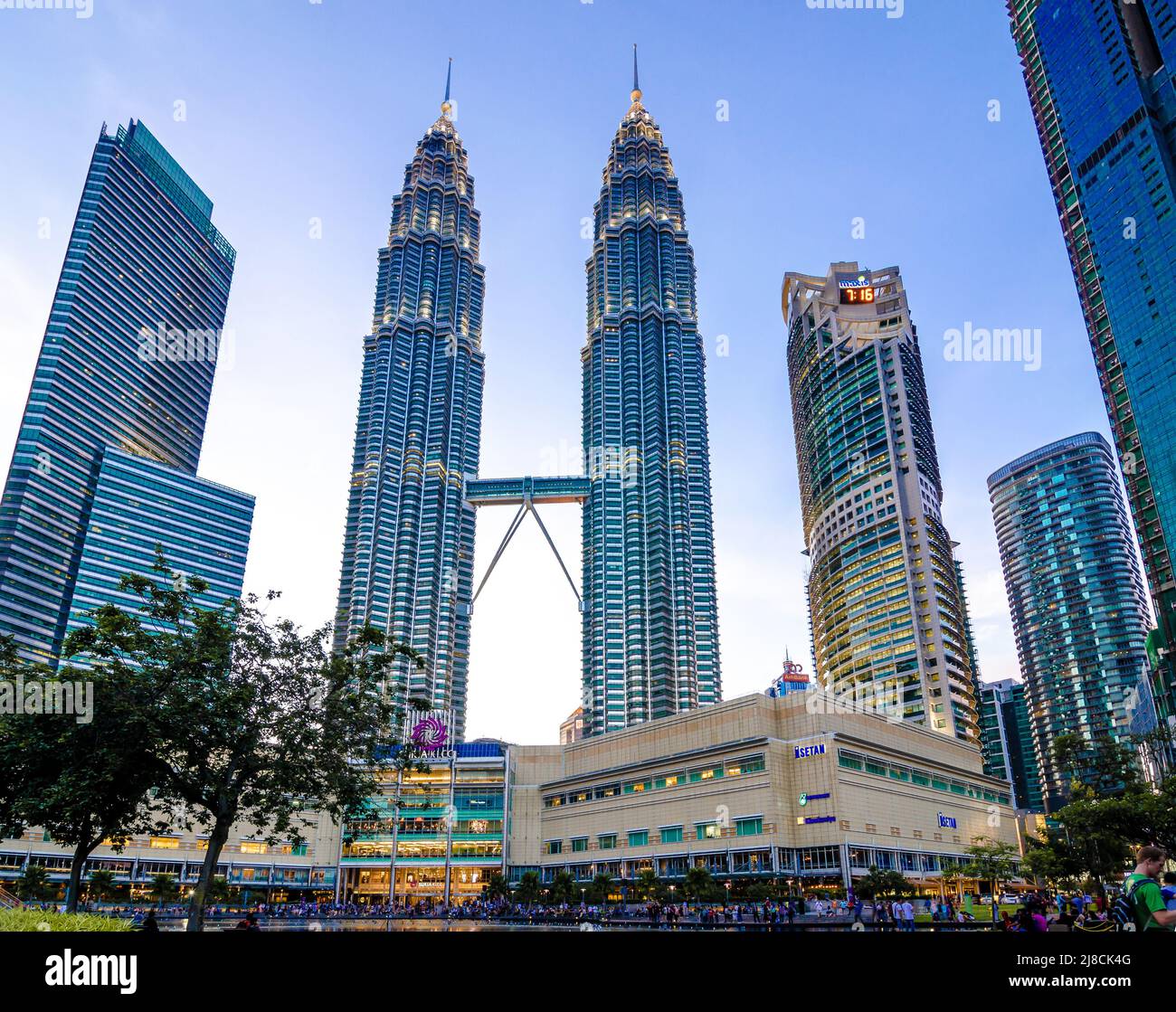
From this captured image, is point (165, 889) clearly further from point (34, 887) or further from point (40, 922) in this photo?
point (40, 922)

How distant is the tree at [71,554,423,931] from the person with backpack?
106 ft

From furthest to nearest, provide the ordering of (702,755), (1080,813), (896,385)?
(896,385) < (702,755) < (1080,813)

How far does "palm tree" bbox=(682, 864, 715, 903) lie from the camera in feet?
230

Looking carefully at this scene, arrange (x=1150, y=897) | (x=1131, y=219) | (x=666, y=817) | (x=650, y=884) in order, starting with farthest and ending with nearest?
(x=1131, y=219)
(x=666, y=817)
(x=650, y=884)
(x=1150, y=897)

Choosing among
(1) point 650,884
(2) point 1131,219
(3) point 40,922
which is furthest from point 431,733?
(2) point 1131,219

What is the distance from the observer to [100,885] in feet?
286

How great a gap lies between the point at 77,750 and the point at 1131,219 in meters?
174

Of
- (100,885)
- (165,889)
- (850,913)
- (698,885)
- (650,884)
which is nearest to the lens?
(850,913)

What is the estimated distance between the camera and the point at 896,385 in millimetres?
189375

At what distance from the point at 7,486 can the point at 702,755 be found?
18805 centimetres

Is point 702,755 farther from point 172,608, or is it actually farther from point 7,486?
point 7,486

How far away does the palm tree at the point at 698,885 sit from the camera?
2766 inches

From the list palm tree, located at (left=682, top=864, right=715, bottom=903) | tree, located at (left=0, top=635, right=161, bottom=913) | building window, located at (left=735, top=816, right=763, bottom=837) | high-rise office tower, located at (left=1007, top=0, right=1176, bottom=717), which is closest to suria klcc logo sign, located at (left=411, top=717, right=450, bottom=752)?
palm tree, located at (left=682, top=864, right=715, bottom=903)
